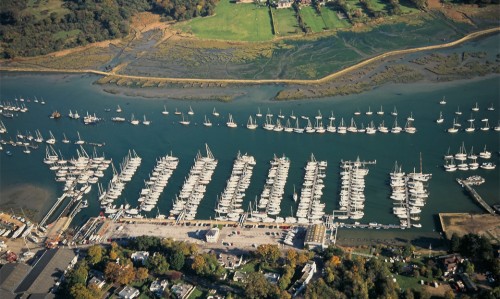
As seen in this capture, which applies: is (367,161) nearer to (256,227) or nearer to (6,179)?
(256,227)

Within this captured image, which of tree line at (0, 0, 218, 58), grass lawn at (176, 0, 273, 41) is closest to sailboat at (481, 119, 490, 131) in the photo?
grass lawn at (176, 0, 273, 41)

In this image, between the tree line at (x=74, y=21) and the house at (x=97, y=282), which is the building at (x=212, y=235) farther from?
the tree line at (x=74, y=21)

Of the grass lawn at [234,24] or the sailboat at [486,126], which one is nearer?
the sailboat at [486,126]

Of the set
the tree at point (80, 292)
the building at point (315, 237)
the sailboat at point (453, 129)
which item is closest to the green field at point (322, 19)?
the sailboat at point (453, 129)

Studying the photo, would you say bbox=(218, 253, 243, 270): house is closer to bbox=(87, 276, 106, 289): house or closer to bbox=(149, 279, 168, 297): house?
bbox=(149, 279, 168, 297): house

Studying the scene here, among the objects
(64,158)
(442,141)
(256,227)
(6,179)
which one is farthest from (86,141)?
(442,141)

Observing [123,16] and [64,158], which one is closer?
[64,158]

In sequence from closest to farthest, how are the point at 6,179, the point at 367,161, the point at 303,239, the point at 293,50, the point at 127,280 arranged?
the point at 127,280
the point at 303,239
the point at 367,161
the point at 6,179
the point at 293,50
